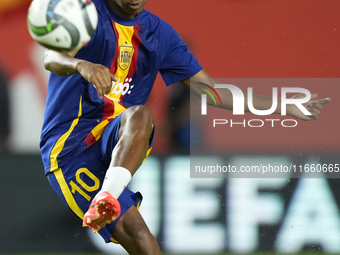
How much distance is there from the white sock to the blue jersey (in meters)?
0.48

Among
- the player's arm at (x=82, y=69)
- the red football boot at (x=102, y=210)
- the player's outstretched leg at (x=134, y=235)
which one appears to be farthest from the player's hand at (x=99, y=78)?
the player's outstretched leg at (x=134, y=235)

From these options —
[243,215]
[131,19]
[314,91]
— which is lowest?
[243,215]

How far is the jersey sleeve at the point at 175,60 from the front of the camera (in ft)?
7.91

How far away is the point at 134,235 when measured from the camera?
201 centimetres

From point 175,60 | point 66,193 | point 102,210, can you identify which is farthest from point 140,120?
point 175,60

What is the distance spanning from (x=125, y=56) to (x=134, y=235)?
0.83 m

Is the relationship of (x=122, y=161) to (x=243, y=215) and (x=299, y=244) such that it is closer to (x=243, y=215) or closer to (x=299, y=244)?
(x=243, y=215)

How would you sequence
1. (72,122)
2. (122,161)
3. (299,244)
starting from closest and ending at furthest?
(122,161), (72,122), (299,244)

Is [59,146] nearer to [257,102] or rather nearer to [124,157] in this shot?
[124,157]

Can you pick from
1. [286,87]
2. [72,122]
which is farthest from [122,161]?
[286,87]

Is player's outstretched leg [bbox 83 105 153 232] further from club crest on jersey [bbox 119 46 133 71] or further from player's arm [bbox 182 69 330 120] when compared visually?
player's arm [bbox 182 69 330 120]

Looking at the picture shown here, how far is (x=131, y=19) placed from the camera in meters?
2.22

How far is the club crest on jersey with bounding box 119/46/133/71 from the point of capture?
7.16 feet

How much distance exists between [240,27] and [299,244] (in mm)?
1632
